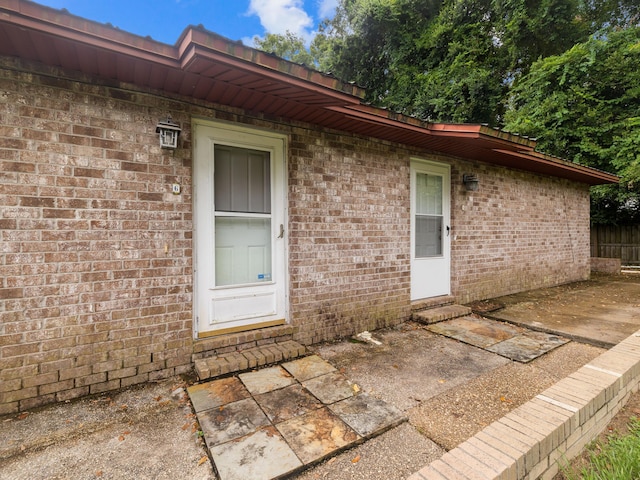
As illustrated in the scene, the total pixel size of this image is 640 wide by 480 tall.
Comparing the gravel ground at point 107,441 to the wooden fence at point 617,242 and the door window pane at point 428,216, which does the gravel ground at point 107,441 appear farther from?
the wooden fence at point 617,242

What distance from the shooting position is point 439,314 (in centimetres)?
438

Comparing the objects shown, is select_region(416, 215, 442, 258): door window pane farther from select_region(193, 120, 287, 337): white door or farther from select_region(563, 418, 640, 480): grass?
select_region(563, 418, 640, 480): grass

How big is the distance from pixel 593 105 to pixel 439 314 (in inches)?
381

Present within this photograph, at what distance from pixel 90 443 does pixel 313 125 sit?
3327 mm

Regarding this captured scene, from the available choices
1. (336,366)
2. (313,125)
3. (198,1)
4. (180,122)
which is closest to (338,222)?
(313,125)

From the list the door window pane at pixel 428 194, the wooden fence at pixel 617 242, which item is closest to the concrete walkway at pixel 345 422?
the door window pane at pixel 428 194

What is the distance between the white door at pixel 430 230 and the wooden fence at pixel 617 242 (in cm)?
1081

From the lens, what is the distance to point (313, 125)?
3574 millimetres

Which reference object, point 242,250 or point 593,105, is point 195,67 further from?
point 593,105

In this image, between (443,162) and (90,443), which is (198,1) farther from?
(90,443)

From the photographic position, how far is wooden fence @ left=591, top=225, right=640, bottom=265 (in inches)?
438

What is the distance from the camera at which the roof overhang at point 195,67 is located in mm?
1957

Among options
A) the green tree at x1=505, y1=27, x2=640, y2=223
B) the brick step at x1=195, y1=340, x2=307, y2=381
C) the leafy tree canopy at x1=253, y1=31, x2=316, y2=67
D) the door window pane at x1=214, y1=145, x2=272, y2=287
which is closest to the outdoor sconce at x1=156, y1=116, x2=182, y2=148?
the door window pane at x1=214, y1=145, x2=272, y2=287

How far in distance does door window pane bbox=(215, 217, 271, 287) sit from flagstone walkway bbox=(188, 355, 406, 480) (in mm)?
954
